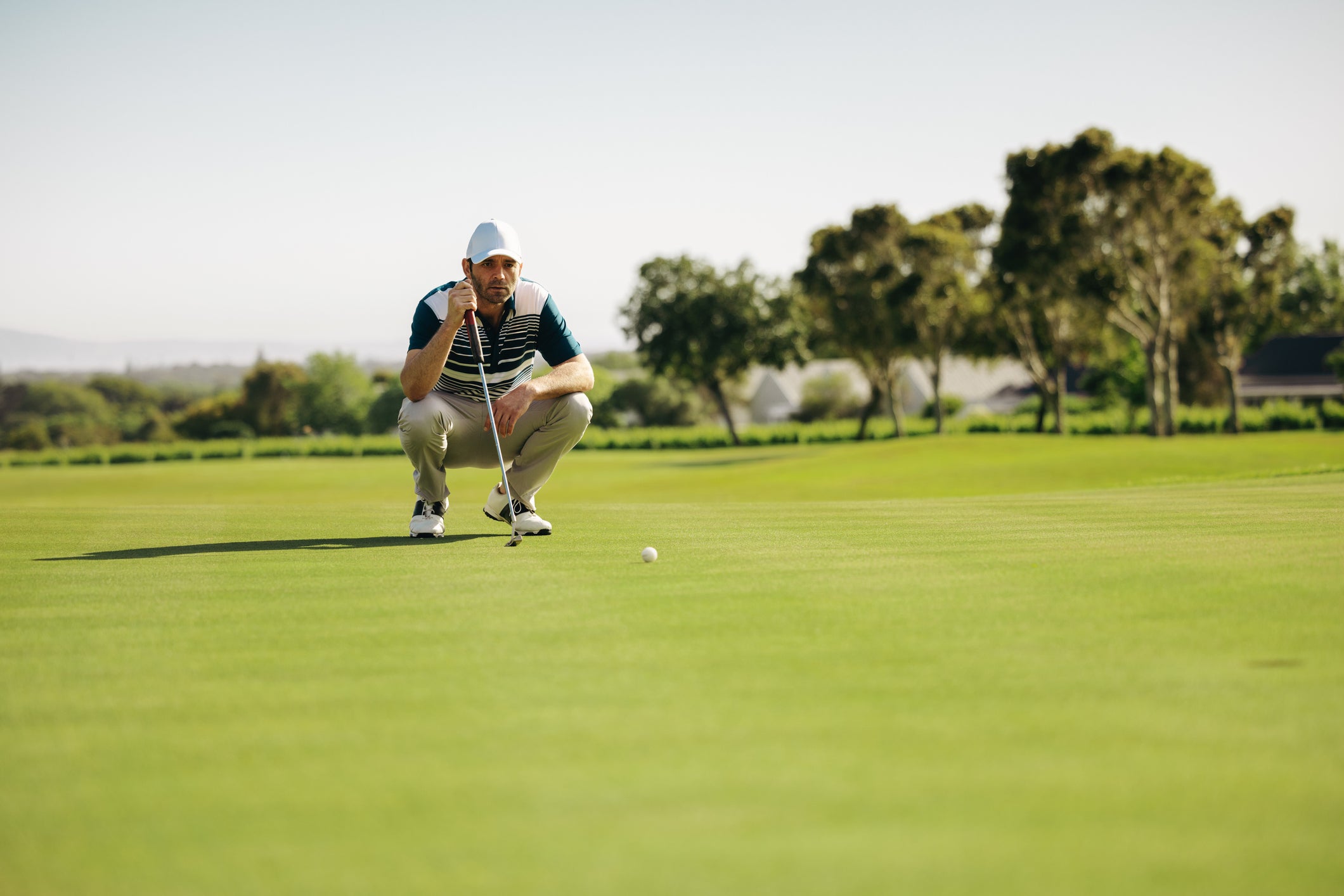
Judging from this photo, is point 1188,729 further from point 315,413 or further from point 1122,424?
point 315,413

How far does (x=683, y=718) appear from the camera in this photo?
3184 millimetres

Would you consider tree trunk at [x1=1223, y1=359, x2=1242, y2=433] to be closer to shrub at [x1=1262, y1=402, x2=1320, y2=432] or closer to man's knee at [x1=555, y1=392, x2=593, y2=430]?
shrub at [x1=1262, y1=402, x2=1320, y2=432]

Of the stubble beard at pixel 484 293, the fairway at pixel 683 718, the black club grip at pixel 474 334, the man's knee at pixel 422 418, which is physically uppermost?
the stubble beard at pixel 484 293

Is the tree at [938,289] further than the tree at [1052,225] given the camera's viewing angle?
Yes

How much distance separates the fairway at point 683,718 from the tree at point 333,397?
11902cm

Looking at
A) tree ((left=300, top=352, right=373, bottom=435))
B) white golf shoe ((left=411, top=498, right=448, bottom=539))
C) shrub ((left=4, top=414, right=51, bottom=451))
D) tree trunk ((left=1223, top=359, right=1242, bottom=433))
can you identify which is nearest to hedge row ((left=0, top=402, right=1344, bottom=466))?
shrub ((left=4, top=414, right=51, bottom=451))

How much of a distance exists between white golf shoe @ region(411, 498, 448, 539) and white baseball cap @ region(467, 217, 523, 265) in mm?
1675

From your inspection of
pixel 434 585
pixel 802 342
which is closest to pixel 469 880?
pixel 434 585

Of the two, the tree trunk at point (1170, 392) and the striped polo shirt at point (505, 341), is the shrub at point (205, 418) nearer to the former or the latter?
the tree trunk at point (1170, 392)

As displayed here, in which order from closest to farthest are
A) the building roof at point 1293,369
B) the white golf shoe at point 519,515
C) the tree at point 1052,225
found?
the white golf shoe at point 519,515 < the tree at point 1052,225 < the building roof at point 1293,369

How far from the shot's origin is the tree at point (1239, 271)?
47.0 m

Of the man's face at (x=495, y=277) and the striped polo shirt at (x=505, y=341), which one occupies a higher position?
the man's face at (x=495, y=277)

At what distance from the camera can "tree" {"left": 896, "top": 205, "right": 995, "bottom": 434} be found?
55800 millimetres

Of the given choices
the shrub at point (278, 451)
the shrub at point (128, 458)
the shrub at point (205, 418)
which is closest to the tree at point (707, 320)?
the shrub at point (278, 451)
